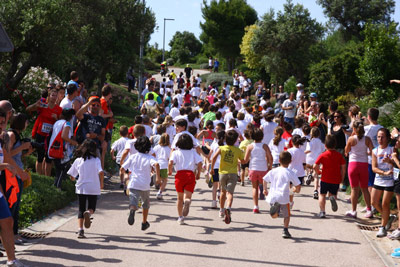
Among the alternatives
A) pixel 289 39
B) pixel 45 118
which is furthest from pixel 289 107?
pixel 289 39

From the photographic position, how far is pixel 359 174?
10820 mm

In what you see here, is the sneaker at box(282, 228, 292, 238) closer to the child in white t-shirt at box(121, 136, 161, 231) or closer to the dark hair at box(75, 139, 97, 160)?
the child in white t-shirt at box(121, 136, 161, 231)

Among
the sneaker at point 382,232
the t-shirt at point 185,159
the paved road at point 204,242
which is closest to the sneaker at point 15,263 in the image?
the paved road at point 204,242

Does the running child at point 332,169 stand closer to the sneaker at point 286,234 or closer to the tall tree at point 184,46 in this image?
the sneaker at point 286,234

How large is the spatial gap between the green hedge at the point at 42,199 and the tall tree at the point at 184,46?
233ft

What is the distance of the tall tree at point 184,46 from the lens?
8181 cm

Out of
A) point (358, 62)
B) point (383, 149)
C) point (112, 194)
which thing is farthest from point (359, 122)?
point (358, 62)

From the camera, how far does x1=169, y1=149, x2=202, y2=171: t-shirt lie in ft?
32.4

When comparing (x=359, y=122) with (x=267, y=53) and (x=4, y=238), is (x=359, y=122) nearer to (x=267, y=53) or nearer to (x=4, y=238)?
(x=4, y=238)

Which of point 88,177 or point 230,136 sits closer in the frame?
point 88,177

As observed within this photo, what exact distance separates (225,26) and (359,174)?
1944 inches

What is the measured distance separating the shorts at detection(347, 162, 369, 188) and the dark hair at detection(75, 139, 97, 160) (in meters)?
5.19

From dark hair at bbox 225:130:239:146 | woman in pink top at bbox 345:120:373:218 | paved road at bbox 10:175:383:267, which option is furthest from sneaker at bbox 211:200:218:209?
woman in pink top at bbox 345:120:373:218

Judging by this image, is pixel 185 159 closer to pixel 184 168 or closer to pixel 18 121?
pixel 184 168
